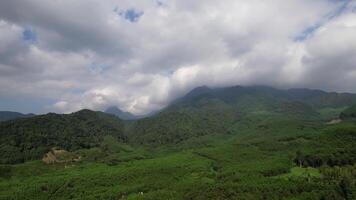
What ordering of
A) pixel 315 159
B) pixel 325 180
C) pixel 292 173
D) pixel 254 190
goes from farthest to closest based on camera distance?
pixel 315 159 < pixel 292 173 < pixel 325 180 < pixel 254 190

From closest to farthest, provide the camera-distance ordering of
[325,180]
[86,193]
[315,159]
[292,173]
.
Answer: [325,180], [86,193], [292,173], [315,159]

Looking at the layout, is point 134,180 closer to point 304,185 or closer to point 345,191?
point 304,185

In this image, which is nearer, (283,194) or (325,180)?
(283,194)

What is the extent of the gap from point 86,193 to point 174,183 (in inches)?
1858

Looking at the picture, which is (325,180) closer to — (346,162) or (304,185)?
(304,185)

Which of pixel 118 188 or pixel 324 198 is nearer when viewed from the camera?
pixel 324 198

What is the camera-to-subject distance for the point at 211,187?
14938 centimetres

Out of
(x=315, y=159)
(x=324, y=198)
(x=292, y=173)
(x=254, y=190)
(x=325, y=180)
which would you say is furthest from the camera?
(x=315, y=159)

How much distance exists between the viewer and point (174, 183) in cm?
17712

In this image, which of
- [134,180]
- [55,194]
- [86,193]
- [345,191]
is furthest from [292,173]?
[55,194]

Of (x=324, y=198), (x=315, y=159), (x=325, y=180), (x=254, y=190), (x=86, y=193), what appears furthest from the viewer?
(x=315, y=159)

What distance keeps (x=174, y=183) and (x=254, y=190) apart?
163 feet

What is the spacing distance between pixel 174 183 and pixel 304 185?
67.9 metres

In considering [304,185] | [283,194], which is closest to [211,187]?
[283,194]
